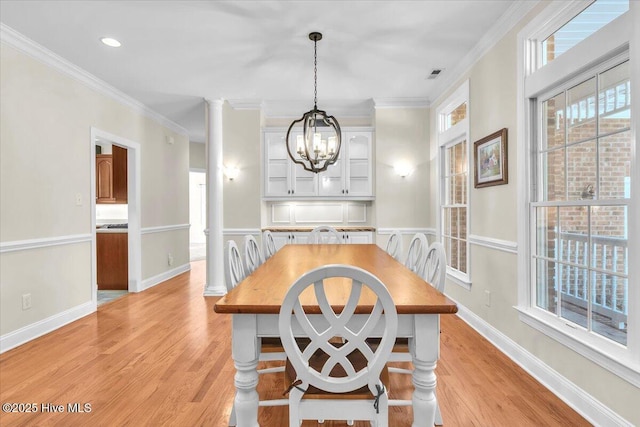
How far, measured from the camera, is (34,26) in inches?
112

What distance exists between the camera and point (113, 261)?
16.5 ft

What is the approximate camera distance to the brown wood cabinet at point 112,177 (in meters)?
5.25

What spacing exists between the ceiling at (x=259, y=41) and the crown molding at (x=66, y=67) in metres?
0.07

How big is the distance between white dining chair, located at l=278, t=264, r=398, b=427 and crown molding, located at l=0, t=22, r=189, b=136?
3476 mm

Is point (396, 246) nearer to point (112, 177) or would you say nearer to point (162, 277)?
point (162, 277)

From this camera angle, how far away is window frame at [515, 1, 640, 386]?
1643 millimetres

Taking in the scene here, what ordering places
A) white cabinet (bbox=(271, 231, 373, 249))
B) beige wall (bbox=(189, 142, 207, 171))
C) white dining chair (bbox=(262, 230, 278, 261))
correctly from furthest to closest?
1. beige wall (bbox=(189, 142, 207, 171))
2. white cabinet (bbox=(271, 231, 373, 249))
3. white dining chair (bbox=(262, 230, 278, 261))

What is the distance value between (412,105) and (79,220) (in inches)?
169

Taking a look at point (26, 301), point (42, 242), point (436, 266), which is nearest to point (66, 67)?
point (42, 242)

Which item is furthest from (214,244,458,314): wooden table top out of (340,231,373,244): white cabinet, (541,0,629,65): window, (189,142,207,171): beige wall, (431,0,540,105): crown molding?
(189,142,207,171): beige wall

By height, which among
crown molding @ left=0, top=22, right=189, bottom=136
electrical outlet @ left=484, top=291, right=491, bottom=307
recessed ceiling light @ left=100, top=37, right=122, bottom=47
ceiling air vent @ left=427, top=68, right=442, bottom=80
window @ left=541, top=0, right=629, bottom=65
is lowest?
electrical outlet @ left=484, top=291, right=491, bottom=307

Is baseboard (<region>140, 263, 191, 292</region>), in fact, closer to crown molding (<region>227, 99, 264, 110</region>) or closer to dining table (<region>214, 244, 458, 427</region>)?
crown molding (<region>227, 99, 264, 110</region>)

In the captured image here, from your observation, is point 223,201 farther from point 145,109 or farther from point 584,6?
point 584,6

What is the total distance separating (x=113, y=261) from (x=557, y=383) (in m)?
5.29
